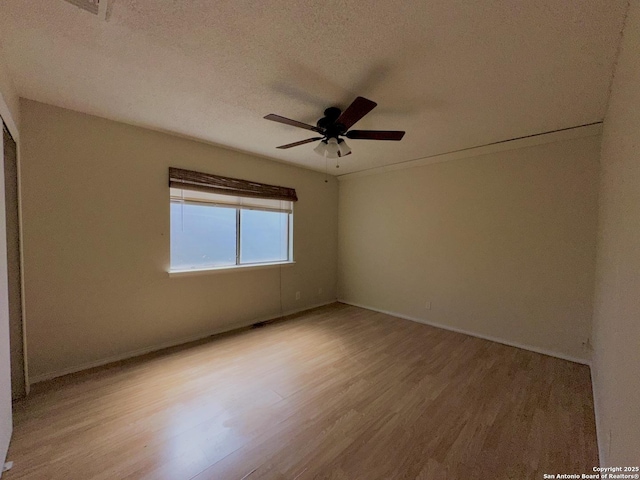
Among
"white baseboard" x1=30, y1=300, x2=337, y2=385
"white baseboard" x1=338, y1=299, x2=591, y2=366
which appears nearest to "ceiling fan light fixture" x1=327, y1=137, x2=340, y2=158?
"white baseboard" x1=30, y1=300, x2=337, y2=385

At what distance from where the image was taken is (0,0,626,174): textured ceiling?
1251 mm

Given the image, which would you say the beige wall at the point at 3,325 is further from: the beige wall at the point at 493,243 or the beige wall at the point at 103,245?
the beige wall at the point at 493,243

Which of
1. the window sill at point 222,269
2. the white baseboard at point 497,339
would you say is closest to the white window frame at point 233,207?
the window sill at point 222,269

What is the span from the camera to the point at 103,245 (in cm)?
248

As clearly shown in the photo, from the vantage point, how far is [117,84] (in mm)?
1887

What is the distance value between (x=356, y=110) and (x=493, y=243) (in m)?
2.55

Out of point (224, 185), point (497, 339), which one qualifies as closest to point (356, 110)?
point (224, 185)

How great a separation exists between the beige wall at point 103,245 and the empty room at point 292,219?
19 millimetres

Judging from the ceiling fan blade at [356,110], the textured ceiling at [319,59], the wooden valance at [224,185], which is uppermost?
the textured ceiling at [319,59]

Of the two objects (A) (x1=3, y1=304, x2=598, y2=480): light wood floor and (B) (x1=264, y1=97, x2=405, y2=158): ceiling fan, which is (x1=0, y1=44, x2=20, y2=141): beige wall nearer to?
(B) (x1=264, y1=97, x2=405, y2=158): ceiling fan

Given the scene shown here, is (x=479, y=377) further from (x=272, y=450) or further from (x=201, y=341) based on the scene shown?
(x=201, y=341)

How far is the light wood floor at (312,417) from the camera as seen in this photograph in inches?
56.0

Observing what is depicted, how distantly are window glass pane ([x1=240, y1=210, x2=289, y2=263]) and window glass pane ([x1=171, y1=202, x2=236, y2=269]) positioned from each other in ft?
0.56

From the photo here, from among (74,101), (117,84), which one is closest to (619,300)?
(117,84)
